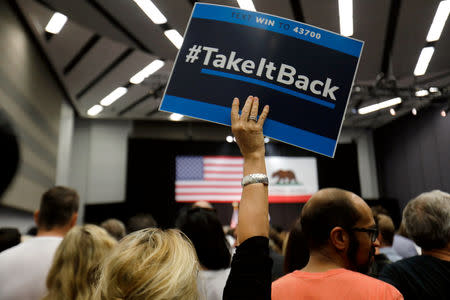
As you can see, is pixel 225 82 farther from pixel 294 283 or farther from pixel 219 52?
pixel 294 283

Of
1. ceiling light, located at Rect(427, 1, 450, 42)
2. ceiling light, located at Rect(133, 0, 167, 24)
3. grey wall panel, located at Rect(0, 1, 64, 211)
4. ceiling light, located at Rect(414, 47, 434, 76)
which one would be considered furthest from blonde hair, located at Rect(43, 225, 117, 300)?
ceiling light, located at Rect(414, 47, 434, 76)

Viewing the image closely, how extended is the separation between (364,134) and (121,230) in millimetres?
10159

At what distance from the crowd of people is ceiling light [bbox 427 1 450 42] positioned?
4542 mm

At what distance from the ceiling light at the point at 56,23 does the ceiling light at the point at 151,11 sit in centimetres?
133

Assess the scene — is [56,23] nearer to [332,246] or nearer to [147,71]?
[147,71]

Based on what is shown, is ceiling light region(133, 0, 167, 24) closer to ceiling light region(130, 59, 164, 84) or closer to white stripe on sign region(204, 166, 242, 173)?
ceiling light region(130, 59, 164, 84)

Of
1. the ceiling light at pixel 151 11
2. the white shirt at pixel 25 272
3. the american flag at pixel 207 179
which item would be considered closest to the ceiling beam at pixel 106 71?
the ceiling light at pixel 151 11

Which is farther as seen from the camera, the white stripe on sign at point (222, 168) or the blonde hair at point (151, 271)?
the white stripe on sign at point (222, 168)

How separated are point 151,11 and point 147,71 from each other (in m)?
2.32

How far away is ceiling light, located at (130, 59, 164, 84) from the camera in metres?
7.37

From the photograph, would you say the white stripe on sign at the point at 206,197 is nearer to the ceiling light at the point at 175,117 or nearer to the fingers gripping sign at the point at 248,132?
the ceiling light at the point at 175,117

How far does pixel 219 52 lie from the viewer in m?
1.18

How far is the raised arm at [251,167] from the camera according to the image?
83cm

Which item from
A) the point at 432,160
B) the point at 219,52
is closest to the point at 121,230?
the point at 219,52
